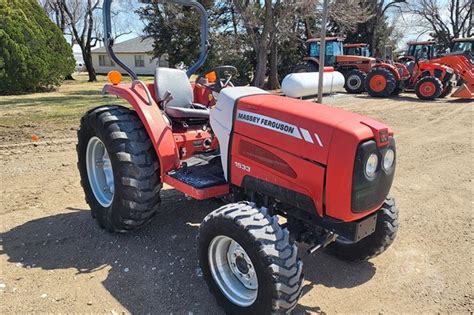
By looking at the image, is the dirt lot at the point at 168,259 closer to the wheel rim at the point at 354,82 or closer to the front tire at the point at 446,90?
the front tire at the point at 446,90

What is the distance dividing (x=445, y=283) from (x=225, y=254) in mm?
1634

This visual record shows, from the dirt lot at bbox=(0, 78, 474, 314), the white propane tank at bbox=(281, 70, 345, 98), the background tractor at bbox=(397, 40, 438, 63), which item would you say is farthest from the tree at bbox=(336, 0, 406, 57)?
the dirt lot at bbox=(0, 78, 474, 314)

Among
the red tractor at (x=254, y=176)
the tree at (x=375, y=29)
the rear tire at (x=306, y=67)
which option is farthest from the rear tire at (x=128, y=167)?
the tree at (x=375, y=29)

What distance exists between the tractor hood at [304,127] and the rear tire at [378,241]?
32.6 inches

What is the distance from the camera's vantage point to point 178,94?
382cm

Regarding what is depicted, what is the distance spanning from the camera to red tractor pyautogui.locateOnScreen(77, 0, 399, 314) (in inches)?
90.5

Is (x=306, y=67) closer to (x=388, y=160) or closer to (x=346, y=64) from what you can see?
(x=346, y=64)

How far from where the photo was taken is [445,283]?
9.83 feet

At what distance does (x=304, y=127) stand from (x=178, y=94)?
1727 mm

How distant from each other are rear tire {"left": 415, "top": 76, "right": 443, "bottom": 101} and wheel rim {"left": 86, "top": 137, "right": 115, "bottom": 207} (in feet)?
40.2

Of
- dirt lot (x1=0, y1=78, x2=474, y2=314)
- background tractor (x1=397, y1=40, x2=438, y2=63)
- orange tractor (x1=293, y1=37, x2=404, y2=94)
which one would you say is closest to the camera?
dirt lot (x1=0, y1=78, x2=474, y2=314)

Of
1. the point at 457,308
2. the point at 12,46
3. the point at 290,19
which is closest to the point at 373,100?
the point at 290,19

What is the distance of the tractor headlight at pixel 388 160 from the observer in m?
2.39

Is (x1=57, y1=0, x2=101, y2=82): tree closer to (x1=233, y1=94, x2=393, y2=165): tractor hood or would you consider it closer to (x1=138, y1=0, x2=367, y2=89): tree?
(x1=138, y1=0, x2=367, y2=89): tree
